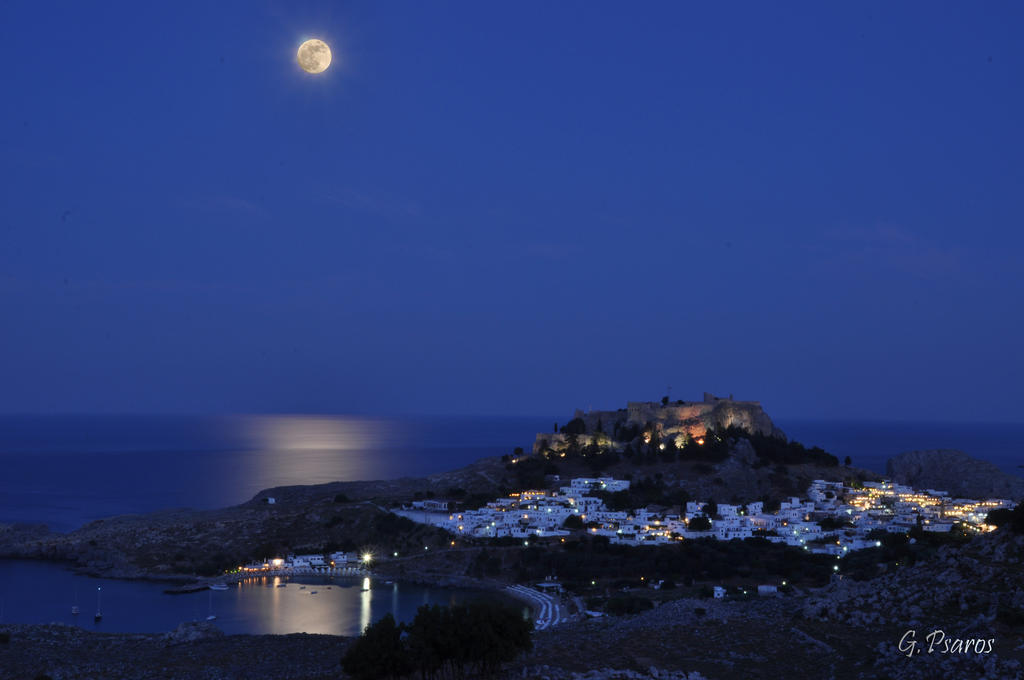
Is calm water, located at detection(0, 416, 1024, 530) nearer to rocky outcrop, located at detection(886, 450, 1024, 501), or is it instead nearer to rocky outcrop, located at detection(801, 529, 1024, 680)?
rocky outcrop, located at detection(886, 450, 1024, 501)

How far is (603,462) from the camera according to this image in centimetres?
6475

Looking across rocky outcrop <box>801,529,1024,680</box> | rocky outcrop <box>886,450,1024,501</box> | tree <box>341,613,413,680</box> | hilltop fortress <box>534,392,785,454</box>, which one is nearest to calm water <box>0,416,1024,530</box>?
rocky outcrop <box>886,450,1024,501</box>

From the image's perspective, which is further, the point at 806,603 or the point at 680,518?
the point at 680,518

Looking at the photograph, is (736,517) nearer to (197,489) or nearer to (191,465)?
(197,489)

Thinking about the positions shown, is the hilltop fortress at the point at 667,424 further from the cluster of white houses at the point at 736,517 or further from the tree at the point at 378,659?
the tree at the point at 378,659

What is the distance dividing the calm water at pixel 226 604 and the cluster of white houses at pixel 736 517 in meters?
9.65

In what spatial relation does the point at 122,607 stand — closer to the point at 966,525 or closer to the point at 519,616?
the point at 519,616

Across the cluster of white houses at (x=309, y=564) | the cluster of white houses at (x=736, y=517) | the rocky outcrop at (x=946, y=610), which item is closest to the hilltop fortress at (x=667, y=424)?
the cluster of white houses at (x=736, y=517)

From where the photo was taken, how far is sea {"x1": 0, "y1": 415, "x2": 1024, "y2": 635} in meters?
37.0

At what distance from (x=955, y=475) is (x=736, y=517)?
30.0 m

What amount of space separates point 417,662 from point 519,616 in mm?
2339

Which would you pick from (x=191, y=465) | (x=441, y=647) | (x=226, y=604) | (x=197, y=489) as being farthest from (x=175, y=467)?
(x=441, y=647)

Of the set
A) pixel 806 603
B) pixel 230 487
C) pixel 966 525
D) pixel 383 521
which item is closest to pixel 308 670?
pixel 806 603

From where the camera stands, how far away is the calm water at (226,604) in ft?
113
